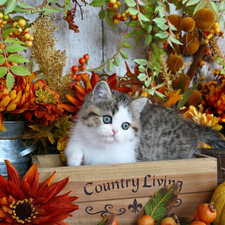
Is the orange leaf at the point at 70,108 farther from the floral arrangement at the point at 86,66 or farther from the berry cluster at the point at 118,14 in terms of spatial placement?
the berry cluster at the point at 118,14

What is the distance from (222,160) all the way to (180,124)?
Answer: 224 mm

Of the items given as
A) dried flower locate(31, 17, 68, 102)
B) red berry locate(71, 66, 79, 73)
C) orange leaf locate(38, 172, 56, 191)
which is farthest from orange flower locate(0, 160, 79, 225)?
red berry locate(71, 66, 79, 73)

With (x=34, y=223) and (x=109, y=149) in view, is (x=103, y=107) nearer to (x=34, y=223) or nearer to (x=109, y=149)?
(x=109, y=149)

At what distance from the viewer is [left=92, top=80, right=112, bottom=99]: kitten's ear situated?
85 cm

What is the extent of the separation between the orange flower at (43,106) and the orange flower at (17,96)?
0.09 ft

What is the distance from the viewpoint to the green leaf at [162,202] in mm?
750

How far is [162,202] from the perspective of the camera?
2.50ft

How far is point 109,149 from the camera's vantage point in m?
0.85

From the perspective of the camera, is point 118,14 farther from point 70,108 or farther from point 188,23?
point 70,108

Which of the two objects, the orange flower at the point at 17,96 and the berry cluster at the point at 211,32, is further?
the berry cluster at the point at 211,32

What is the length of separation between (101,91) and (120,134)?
0.19 meters

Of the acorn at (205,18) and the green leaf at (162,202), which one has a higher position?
the acorn at (205,18)

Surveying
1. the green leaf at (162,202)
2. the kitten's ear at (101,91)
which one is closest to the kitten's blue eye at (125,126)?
the kitten's ear at (101,91)

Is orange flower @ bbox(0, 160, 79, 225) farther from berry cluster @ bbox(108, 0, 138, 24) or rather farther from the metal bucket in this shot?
berry cluster @ bbox(108, 0, 138, 24)
